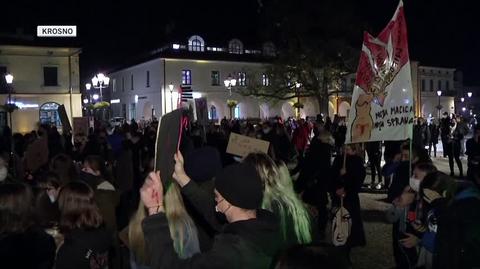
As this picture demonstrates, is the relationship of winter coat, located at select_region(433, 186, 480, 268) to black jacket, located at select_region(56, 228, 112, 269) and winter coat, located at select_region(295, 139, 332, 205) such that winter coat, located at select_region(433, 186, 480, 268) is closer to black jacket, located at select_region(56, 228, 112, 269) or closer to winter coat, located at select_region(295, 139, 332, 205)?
black jacket, located at select_region(56, 228, 112, 269)

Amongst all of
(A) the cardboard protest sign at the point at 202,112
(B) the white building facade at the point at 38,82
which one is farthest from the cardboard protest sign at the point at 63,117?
(B) the white building facade at the point at 38,82

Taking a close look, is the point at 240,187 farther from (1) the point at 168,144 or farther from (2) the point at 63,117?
(2) the point at 63,117

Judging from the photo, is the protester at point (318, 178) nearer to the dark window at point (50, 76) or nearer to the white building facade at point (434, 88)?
the dark window at point (50, 76)

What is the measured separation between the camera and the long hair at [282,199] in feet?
12.2

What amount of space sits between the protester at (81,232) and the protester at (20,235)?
0.13m

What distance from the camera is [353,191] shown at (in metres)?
7.44

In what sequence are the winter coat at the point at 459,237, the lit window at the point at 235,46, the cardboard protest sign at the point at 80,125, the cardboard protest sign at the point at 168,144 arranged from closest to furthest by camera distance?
the cardboard protest sign at the point at 168,144
the winter coat at the point at 459,237
the cardboard protest sign at the point at 80,125
the lit window at the point at 235,46

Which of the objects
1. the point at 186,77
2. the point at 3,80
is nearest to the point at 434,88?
the point at 186,77

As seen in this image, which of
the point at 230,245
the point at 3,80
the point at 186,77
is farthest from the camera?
the point at 186,77

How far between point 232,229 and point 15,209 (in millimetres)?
1854

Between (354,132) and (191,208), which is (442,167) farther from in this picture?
(191,208)

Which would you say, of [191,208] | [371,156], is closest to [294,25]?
[371,156]

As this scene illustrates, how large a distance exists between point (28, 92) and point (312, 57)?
22667mm

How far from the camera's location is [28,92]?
42.7 meters
